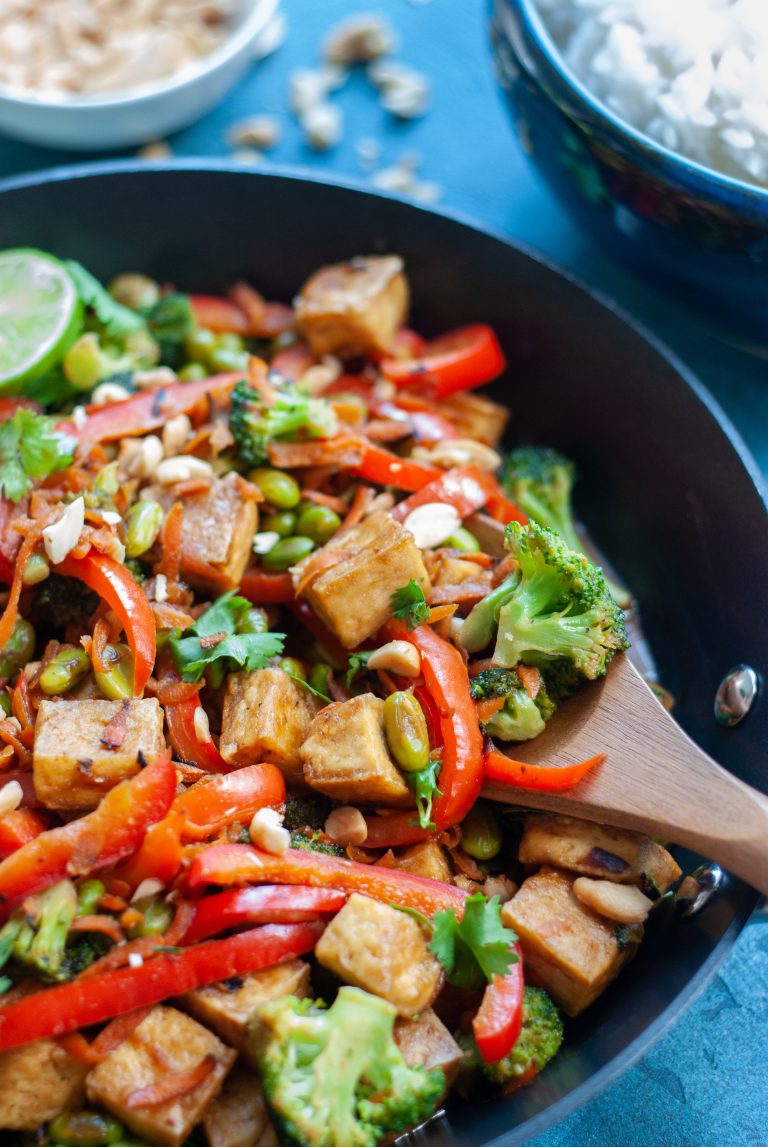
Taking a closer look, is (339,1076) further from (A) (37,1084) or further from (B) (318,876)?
(A) (37,1084)

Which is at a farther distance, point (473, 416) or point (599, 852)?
point (473, 416)

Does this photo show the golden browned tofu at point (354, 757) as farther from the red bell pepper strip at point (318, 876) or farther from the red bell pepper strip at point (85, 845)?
the red bell pepper strip at point (85, 845)

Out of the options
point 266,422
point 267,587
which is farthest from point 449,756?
point 266,422

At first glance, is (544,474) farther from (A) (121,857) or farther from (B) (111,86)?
(B) (111,86)

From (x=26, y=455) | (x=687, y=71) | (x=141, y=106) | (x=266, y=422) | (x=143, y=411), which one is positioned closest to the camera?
(x=26, y=455)

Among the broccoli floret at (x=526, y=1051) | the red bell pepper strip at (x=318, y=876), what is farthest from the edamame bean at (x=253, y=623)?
the broccoli floret at (x=526, y=1051)

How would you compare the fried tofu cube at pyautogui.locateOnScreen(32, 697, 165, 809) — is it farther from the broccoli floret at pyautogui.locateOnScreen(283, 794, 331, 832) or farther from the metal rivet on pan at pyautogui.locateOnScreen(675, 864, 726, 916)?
the metal rivet on pan at pyautogui.locateOnScreen(675, 864, 726, 916)

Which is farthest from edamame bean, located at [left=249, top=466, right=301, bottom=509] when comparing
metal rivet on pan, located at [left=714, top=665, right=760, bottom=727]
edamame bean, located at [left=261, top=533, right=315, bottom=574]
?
metal rivet on pan, located at [left=714, top=665, right=760, bottom=727]
